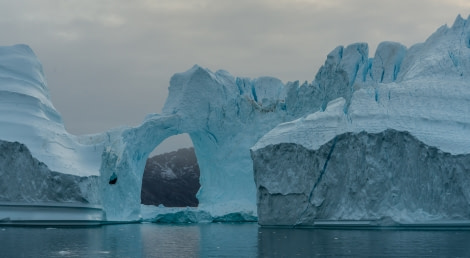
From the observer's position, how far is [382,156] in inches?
787

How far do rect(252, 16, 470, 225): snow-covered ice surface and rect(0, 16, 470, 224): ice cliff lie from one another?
0.04 m

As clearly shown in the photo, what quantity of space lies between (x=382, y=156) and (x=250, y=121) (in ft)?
28.2

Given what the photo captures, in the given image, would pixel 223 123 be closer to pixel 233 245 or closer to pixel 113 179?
pixel 113 179

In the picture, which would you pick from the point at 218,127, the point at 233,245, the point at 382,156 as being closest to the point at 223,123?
the point at 218,127

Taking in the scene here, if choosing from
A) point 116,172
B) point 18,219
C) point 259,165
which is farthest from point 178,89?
point 18,219

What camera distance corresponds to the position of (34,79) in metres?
23.2

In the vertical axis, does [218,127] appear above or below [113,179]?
above

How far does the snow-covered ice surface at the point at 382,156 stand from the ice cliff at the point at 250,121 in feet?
0.14


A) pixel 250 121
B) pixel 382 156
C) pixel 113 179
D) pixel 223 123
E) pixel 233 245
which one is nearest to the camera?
pixel 233 245

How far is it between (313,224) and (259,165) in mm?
2540

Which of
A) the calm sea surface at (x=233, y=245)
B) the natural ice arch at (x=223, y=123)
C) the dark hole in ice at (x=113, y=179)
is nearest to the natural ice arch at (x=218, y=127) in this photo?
the natural ice arch at (x=223, y=123)

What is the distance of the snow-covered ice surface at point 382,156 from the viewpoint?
19.3 meters

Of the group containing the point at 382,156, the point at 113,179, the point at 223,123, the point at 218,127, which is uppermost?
the point at 223,123

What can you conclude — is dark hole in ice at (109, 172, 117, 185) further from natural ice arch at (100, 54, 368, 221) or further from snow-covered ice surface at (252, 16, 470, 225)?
snow-covered ice surface at (252, 16, 470, 225)
